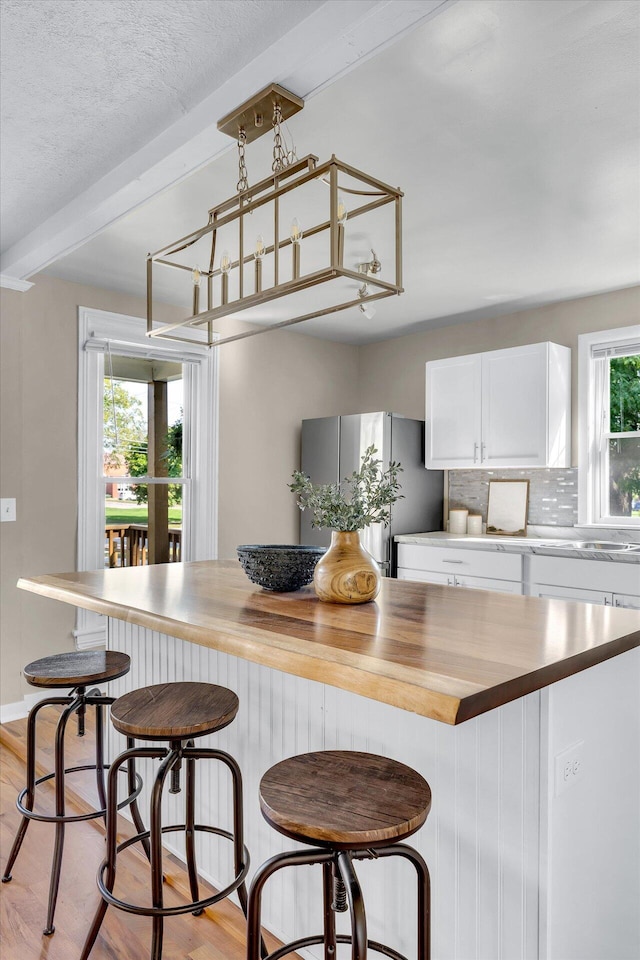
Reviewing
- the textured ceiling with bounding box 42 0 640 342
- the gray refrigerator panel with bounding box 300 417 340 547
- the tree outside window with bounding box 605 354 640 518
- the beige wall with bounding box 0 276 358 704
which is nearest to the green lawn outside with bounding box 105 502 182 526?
the beige wall with bounding box 0 276 358 704

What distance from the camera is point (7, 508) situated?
3572mm

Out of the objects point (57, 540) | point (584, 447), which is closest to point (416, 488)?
point (584, 447)

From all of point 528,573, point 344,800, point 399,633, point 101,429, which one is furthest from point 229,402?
point 344,800

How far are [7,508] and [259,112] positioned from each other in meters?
2.61

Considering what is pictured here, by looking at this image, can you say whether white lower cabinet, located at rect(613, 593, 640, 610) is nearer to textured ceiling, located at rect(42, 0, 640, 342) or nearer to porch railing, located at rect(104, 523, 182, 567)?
textured ceiling, located at rect(42, 0, 640, 342)

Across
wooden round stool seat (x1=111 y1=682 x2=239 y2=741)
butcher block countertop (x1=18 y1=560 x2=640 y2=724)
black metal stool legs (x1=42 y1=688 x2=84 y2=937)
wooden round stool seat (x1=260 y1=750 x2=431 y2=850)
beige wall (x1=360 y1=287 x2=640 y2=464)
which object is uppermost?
beige wall (x1=360 y1=287 x2=640 y2=464)

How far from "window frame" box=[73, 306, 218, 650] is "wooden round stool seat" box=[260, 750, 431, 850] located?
8.63 ft

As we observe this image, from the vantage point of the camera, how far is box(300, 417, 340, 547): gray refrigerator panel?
187 inches

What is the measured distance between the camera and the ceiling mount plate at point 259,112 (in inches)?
69.3

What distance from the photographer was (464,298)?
4.12m

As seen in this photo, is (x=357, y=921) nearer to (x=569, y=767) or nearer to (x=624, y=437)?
(x=569, y=767)

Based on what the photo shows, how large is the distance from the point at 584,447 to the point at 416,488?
1.16 meters

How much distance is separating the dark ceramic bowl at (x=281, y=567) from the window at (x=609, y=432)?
8.69 feet

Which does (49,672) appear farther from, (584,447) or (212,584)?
(584,447)
